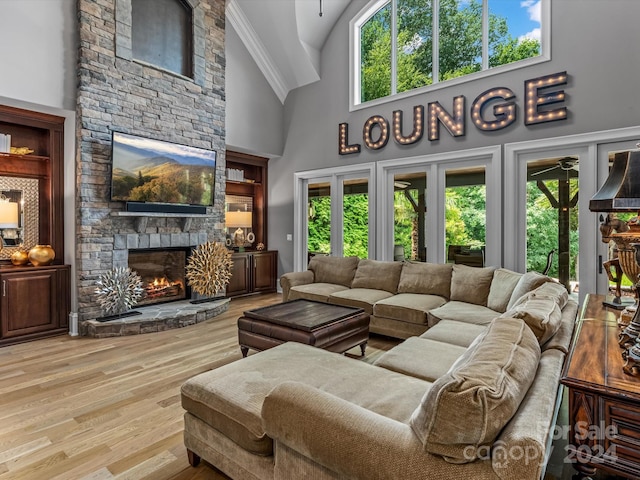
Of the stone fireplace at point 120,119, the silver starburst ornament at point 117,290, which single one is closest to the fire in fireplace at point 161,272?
the stone fireplace at point 120,119

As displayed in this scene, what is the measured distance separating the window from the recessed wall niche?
15.8 ft

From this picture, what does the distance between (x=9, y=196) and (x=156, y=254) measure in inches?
74.0

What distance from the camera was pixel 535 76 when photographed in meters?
4.40

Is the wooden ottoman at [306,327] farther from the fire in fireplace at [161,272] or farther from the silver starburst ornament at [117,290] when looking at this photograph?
the fire in fireplace at [161,272]

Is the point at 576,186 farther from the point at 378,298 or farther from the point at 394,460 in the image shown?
the point at 394,460

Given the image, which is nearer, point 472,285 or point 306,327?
point 306,327

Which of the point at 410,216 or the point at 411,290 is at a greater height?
the point at 410,216

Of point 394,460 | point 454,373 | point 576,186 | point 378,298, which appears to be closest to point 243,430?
point 394,460

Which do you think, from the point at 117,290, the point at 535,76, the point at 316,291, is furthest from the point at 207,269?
the point at 535,76

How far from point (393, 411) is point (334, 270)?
375 centimetres

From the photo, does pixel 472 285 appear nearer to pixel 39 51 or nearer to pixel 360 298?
pixel 360 298

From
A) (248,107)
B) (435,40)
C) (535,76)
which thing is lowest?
(535,76)

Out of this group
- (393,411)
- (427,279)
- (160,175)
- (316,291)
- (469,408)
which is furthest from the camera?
(160,175)

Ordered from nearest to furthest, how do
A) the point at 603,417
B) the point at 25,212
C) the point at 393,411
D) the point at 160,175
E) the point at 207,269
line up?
the point at 603,417 < the point at 393,411 < the point at 25,212 < the point at 160,175 < the point at 207,269
